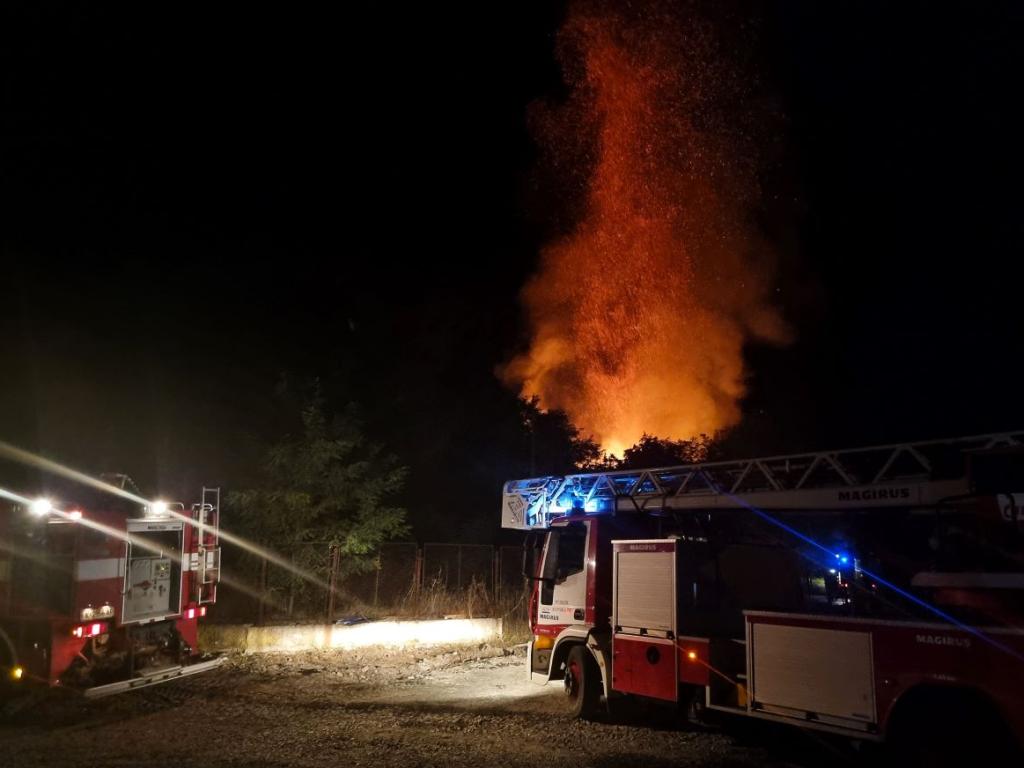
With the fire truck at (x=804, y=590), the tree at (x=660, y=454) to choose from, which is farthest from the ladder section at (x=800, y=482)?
the tree at (x=660, y=454)

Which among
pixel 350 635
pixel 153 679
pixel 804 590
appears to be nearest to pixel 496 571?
pixel 350 635

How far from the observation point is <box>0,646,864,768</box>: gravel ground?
8188 mm

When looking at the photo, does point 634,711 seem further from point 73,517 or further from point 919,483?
point 73,517

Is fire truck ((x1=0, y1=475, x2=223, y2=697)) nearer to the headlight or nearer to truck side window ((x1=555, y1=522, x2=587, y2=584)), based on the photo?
the headlight

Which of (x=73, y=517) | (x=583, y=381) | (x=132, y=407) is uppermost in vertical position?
(x=583, y=381)

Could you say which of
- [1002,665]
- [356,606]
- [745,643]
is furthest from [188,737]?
[356,606]

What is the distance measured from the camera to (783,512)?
31.7 feet

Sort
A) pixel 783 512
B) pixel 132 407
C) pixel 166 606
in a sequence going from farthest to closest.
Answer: pixel 132 407 → pixel 166 606 → pixel 783 512

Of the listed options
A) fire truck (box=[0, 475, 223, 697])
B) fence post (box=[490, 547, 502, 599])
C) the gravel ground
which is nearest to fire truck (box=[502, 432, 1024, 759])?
the gravel ground

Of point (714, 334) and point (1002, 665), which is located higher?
point (714, 334)

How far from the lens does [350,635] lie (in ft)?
52.0

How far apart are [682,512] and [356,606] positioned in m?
10.3

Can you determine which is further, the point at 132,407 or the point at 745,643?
the point at 132,407

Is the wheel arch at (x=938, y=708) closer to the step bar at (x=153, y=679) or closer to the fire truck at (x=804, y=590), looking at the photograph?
the fire truck at (x=804, y=590)
